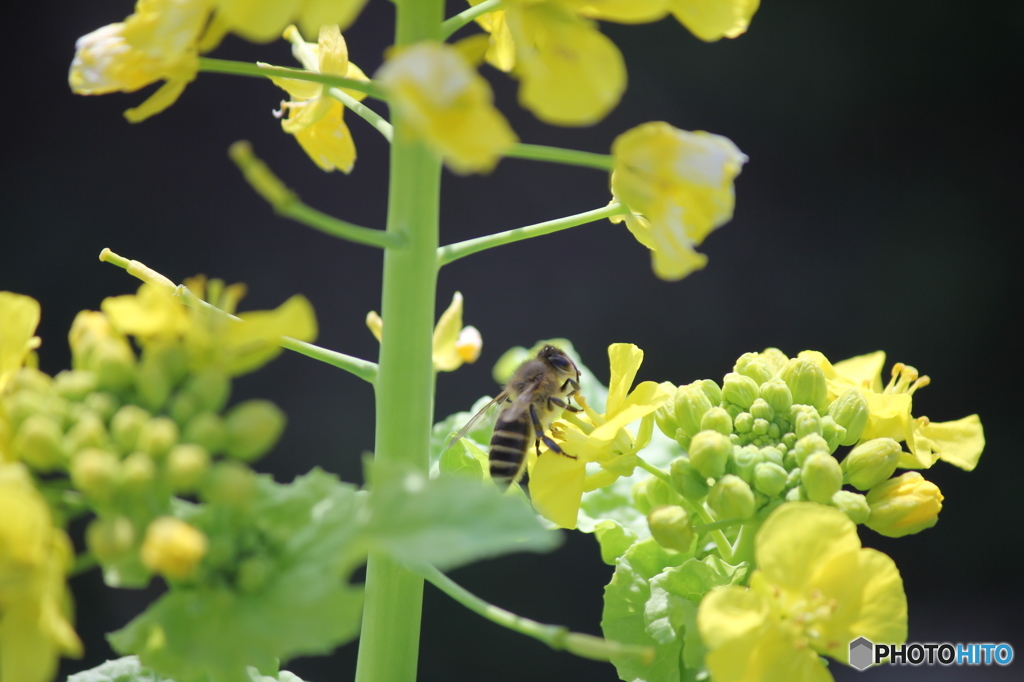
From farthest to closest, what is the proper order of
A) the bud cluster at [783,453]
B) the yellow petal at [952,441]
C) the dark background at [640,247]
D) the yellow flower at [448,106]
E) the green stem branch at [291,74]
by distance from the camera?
1. the dark background at [640,247]
2. the yellow petal at [952,441]
3. the bud cluster at [783,453]
4. the green stem branch at [291,74]
5. the yellow flower at [448,106]

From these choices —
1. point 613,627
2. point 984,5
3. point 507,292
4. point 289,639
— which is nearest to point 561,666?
point 507,292

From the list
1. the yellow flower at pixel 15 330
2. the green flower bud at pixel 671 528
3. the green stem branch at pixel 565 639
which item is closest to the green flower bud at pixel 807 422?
the green flower bud at pixel 671 528

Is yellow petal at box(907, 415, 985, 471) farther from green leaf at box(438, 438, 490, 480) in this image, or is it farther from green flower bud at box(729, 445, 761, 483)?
green leaf at box(438, 438, 490, 480)

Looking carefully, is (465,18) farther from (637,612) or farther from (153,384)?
(637,612)

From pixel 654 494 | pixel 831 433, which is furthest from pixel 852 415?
pixel 654 494

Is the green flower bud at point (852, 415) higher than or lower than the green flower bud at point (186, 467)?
higher

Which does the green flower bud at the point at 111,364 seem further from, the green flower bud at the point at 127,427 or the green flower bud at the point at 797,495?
the green flower bud at the point at 797,495
